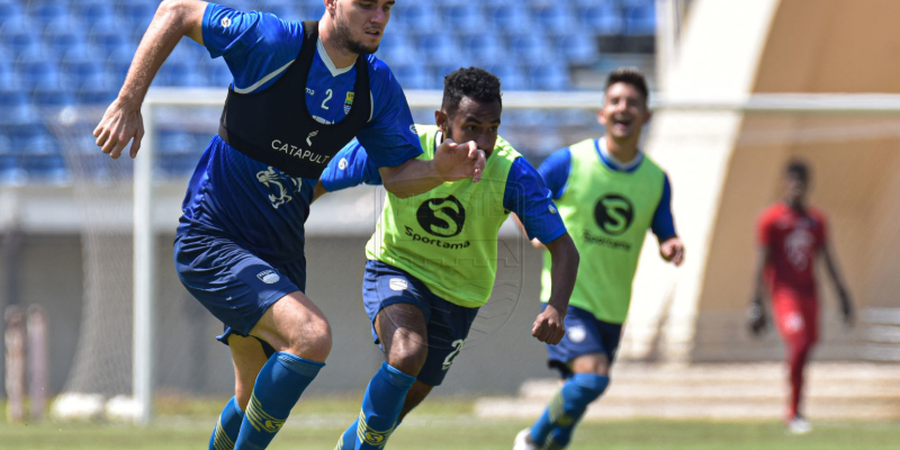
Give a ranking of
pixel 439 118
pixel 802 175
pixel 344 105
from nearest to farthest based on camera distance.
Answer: pixel 344 105, pixel 439 118, pixel 802 175

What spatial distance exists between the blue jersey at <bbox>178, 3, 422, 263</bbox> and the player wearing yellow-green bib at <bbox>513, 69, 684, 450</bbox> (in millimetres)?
1893

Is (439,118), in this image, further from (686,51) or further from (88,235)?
(686,51)

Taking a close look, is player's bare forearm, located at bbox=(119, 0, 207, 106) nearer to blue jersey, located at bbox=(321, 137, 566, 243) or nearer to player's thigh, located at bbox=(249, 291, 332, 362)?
player's thigh, located at bbox=(249, 291, 332, 362)

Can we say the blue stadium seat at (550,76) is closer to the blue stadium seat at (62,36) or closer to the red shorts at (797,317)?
the red shorts at (797,317)

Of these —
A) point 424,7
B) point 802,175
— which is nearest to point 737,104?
point 802,175

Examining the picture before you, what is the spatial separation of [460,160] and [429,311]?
810mm

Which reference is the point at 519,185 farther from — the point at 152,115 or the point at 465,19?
the point at 465,19

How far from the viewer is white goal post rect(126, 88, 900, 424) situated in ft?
28.2

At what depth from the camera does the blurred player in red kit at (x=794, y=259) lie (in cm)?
858

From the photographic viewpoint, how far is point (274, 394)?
3.51m

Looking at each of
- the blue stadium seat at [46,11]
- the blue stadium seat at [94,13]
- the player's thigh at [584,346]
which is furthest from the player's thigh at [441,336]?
the blue stadium seat at [46,11]

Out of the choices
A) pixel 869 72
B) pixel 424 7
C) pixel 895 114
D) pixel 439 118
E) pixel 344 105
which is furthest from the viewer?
pixel 424 7

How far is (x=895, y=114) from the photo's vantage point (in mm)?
9305

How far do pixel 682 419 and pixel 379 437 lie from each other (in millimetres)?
5785
